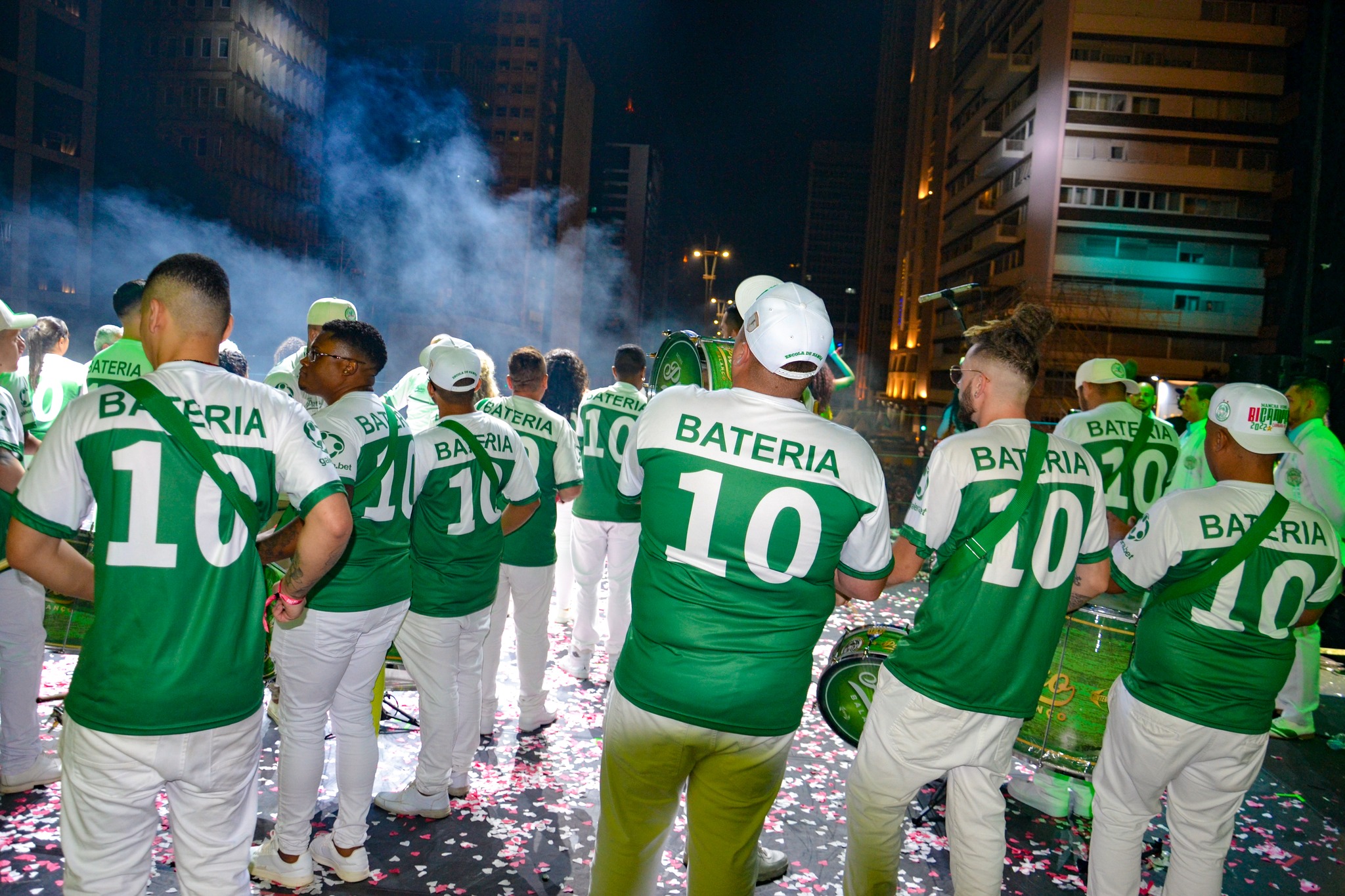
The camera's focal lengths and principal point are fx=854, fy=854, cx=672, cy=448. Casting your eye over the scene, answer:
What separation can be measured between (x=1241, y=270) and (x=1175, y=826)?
41.7 meters

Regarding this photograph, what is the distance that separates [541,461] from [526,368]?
1.72ft

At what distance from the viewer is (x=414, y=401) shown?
654cm

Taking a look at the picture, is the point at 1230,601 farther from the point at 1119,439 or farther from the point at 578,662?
the point at 578,662

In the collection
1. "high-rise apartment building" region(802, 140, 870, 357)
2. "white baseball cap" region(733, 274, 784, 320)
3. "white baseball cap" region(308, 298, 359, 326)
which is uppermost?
"high-rise apartment building" region(802, 140, 870, 357)

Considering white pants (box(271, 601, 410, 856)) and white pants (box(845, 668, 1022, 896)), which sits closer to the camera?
white pants (box(845, 668, 1022, 896))

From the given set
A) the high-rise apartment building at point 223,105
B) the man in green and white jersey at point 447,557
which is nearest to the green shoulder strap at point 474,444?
the man in green and white jersey at point 447,557

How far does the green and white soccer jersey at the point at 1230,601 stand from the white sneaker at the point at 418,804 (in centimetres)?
278

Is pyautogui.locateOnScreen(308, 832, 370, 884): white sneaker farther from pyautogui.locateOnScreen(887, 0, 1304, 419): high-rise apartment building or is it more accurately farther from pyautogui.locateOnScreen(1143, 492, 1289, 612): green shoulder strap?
pyautogui.locateOnScreen(887, 0, 1304, 419): high-rise apartment building

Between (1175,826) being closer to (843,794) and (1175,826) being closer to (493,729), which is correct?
(843,794)

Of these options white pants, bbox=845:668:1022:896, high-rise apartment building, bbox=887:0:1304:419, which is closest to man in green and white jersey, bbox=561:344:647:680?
white pants, bbox=845:668:1022:896

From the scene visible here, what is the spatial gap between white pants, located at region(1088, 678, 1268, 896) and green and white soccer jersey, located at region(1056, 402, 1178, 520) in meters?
2.60

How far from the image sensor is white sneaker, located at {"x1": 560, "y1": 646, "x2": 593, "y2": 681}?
5645 mm

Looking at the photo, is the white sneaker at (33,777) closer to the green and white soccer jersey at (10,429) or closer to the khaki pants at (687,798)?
the green and white soccer jersey at (10,429)

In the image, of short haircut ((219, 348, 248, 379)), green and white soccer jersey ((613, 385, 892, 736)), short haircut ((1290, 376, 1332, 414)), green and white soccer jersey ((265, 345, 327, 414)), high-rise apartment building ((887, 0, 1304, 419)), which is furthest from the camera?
high-rise apartment building ((887, 0, 1304, 419))
